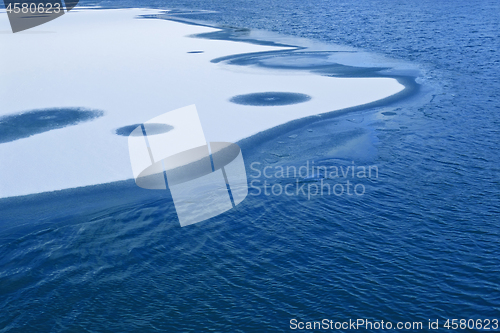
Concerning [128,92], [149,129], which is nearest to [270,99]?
[149,129]

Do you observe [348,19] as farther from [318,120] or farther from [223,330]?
[223,330]

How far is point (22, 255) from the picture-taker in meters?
5.84

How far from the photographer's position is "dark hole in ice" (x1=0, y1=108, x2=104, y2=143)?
9.66m

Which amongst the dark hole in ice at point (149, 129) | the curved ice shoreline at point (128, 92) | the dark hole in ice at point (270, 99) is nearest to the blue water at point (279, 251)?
the curved ice shoreline at point (128, 92)

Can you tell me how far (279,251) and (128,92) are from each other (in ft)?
28.0

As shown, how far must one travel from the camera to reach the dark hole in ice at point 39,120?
9664 millimetres

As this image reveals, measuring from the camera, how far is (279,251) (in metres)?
5.79

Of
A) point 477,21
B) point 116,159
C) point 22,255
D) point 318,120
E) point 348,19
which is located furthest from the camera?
point 348,19

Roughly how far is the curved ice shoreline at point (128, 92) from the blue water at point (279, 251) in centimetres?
82

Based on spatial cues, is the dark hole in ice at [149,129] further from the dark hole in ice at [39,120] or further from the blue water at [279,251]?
the blue water at [279,251]

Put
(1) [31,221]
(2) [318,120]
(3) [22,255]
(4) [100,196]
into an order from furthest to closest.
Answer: (2) [318,120], (4) [100,196], (1) [31,221], (3) [22,255]

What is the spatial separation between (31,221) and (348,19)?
2972 cm

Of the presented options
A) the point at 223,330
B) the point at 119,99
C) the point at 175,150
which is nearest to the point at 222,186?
the point at 175,150

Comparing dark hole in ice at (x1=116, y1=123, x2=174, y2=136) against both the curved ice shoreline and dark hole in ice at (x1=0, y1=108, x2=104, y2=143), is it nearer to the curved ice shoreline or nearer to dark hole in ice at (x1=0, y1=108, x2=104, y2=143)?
the curved ice shoreline
